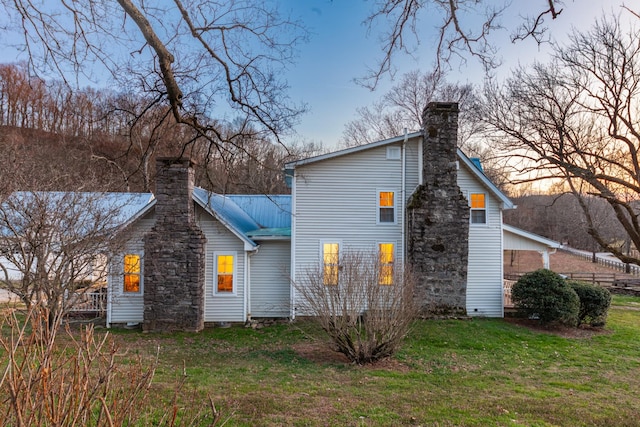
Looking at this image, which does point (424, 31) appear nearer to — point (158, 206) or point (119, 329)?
point (158, 206)

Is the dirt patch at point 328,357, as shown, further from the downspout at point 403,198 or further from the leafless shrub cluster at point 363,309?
the downspout at point 403,198

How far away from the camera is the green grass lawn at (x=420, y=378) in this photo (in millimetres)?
5586

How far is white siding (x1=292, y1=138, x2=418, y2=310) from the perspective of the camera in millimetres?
13125

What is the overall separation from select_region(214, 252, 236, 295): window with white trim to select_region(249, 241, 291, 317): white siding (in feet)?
2.25

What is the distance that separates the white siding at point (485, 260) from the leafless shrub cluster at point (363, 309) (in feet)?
18.8

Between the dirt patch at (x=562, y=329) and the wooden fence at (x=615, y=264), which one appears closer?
the dirt patch at (x=562, y=329)

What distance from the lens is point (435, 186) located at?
12898 mm

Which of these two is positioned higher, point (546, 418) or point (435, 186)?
point (435, 186)

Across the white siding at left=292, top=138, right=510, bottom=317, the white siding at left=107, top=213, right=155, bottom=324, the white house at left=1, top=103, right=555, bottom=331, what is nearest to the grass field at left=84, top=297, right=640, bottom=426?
the white siding at left=107, top=213, right=155, bottom=324

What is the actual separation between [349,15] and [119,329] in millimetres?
11041

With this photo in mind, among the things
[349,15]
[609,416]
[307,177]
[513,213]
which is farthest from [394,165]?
[513,213]

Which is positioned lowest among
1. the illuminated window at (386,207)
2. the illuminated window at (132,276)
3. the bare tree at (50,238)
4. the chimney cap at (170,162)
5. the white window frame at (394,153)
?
the illuminated window at (132,276)

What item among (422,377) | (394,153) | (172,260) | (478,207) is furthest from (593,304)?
(172,260)

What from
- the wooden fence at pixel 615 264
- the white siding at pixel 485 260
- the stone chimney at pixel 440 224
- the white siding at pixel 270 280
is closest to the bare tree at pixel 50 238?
the white siding at pixel 270 280
